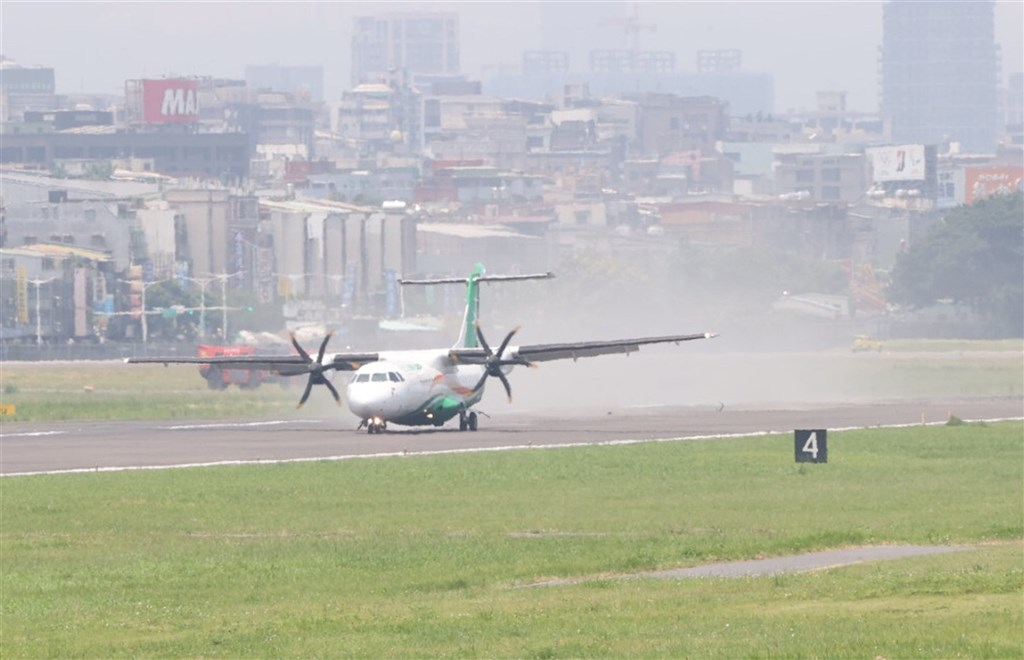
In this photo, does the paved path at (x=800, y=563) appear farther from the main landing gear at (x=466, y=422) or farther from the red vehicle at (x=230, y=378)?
the red vehicle at (x=230, y=378)

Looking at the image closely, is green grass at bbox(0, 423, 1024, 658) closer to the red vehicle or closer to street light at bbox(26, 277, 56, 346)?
the red vehicle

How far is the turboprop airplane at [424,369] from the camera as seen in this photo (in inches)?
2569

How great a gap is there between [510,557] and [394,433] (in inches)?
1396

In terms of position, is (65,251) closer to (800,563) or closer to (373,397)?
(373,397)

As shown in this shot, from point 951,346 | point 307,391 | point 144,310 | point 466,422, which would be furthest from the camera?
point 144,310

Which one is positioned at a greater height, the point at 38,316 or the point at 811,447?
the point at 811,447

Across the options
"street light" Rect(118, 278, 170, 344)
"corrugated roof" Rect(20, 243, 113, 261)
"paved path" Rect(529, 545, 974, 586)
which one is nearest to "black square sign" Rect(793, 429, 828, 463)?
"paved path" Rect(529, 545, 974, 586)

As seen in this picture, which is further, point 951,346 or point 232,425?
point 951,346

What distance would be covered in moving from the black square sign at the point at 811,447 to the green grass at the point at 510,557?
60 centimetres

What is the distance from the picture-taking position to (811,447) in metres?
49.3

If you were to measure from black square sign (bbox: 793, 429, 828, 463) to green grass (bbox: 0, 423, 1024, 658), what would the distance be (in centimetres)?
60

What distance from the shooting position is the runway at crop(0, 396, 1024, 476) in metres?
57.4

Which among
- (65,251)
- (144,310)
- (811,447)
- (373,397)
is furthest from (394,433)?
(65,251)

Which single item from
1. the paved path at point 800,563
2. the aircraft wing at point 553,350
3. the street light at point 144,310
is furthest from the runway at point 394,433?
the street light at point 144,310
